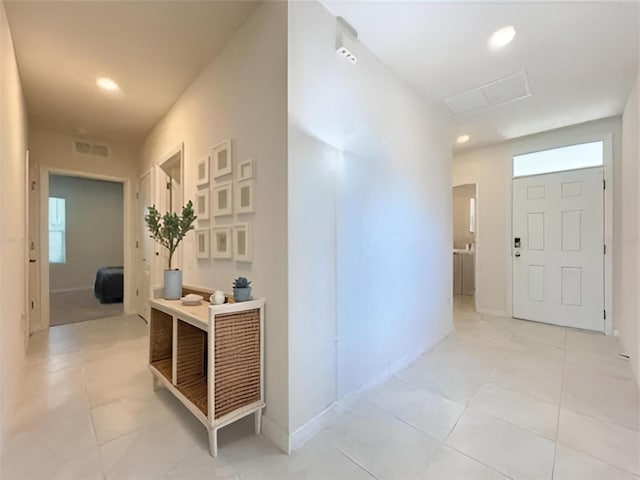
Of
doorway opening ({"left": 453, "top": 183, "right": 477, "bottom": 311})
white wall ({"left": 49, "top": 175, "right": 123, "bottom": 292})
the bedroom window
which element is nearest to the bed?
white wall ({"left": 49, "top": 175, "right": 123, "bottom": 292})

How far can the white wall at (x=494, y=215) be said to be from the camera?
14.0 ft

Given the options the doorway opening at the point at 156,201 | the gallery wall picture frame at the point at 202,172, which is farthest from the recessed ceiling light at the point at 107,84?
the gallery wall picture frame at the point at 202,172

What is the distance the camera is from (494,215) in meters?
4.43

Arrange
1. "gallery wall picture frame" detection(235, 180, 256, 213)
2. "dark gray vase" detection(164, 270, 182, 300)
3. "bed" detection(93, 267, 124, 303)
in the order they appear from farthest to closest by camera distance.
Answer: "bed" detection(93, 267, 124, 303) < "dark gray vase" detection(164, 270, 182, 300) < "gallery wall picture frame" detection(235, 180, 256, 213)

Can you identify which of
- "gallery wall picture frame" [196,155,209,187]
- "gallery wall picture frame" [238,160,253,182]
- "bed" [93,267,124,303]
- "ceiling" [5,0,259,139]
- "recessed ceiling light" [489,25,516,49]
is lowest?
"bed" [93,267,124,303]

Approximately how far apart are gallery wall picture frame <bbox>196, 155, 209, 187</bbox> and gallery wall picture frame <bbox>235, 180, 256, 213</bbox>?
1.80 feet

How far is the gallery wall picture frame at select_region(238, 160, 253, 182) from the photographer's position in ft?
6.18

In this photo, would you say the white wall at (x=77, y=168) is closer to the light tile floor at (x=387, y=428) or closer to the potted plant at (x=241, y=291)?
the light tile floor at (x=387, y=428)

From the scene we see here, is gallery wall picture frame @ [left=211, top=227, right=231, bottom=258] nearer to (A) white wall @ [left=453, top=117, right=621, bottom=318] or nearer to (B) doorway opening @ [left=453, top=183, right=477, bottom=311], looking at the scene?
(A) white wall @ [left=453, top=117, right=621, bottom=318]

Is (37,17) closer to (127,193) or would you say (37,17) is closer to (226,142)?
(226,142)

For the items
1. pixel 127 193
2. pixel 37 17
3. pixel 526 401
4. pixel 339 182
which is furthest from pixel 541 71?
pixel 127 193

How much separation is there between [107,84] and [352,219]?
2.76m

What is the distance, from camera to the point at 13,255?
222 centimetres

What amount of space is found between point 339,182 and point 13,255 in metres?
2.56
